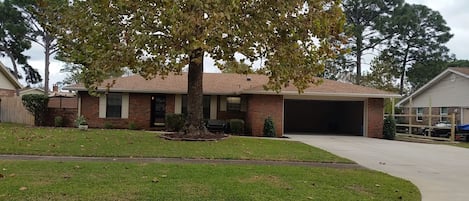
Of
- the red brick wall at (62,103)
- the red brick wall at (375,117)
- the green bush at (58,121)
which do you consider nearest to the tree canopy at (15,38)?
the red brick wall at (62,103)

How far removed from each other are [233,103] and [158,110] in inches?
174

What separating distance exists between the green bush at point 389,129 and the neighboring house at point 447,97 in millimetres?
3545

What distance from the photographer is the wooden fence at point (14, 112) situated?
77.8 ft

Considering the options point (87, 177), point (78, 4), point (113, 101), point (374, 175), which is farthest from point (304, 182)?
point (113, 101)

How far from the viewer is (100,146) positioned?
12.4 m

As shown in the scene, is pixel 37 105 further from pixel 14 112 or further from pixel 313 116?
pixel 313 116

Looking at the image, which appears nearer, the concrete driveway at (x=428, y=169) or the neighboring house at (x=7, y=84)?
the concrete driveway at (x=428, y=169)

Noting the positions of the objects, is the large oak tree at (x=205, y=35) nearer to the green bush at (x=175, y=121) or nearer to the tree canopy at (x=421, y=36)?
the green bush at (x=175, y=121)

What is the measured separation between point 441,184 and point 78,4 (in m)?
12.4

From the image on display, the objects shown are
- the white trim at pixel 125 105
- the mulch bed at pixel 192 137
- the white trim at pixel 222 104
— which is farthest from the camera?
the white trim at pixel 222 104

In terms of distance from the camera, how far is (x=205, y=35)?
11.4 metres

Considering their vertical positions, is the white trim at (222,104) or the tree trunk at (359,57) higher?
the tree trunk at (359,57)

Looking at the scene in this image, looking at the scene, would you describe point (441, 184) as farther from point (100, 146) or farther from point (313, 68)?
point (100, 146)

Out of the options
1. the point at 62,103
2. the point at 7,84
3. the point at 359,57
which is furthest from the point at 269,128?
the point at 359,57
